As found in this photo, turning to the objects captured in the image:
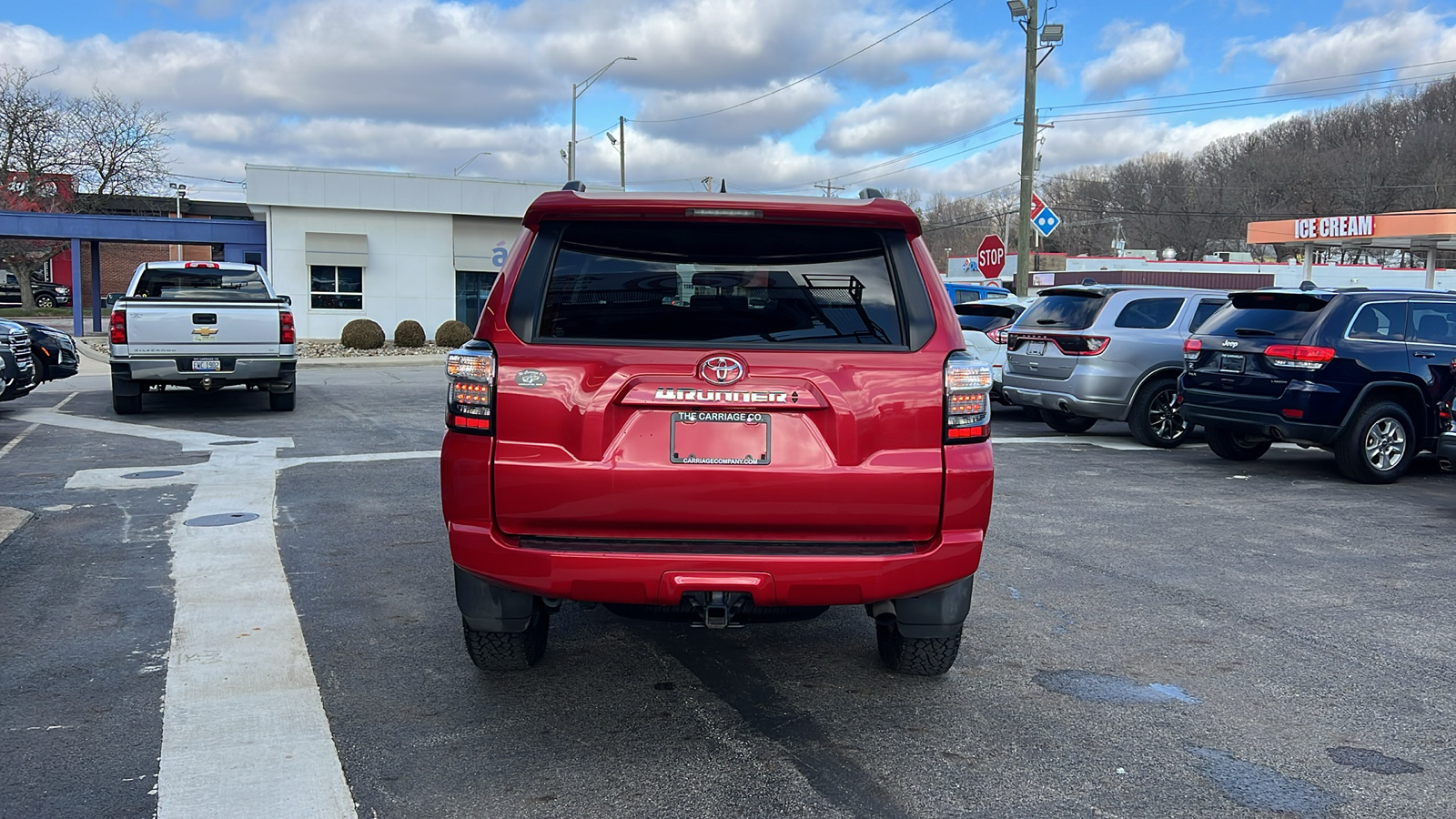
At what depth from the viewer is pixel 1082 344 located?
1231 centimetres

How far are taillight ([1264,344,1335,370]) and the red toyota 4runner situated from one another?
7237mm

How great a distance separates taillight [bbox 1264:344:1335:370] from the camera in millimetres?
9883

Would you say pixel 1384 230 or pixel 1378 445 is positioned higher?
pixel 1384 230

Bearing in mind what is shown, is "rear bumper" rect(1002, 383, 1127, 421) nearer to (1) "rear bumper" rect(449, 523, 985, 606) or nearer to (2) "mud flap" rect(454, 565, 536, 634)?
(1) "rear bumper" rect(449, 523, 985, 606)

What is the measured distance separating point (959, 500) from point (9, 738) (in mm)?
3312

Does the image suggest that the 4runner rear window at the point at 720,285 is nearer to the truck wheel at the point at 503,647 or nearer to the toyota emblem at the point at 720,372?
the toyota emblem at the point at 720,372

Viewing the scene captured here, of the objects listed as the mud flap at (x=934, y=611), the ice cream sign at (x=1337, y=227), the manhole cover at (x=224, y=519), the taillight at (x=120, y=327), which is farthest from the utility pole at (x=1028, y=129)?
the mud flap at (x=934, y=611)

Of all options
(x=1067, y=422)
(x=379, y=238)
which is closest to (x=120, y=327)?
(x=1067, y=422)

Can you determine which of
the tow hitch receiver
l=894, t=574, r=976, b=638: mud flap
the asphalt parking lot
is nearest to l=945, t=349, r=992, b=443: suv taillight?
l=894, t=574, r=976, b=638: mud flap

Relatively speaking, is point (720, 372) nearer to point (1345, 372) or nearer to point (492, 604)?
point (492, 604)

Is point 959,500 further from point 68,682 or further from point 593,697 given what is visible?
point 68,682

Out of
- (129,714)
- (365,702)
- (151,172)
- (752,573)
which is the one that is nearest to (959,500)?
(752,573)

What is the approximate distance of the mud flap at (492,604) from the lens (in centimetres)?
407

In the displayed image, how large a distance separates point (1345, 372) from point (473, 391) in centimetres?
861
